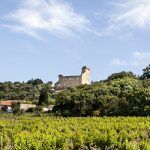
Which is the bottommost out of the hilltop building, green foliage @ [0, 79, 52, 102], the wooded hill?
the wooded hill

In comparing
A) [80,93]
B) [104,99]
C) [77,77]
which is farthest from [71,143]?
[77,77]

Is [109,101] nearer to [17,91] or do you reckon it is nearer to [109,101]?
[109,101]

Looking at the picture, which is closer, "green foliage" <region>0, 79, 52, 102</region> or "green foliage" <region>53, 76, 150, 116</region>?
"green foliage" <region>53, 76, 150, 116</region>

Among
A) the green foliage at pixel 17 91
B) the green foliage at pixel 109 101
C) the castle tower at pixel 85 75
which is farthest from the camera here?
the castle tower at pixel 85 75

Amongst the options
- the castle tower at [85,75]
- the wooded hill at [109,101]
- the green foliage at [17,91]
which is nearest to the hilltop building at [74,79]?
the castle tower at [85,75]

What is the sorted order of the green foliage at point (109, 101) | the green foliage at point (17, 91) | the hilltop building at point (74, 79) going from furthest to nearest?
the hilltop building at point (74, 79), the green foliage at point (17, 91), the green foliage at point (109, 101)

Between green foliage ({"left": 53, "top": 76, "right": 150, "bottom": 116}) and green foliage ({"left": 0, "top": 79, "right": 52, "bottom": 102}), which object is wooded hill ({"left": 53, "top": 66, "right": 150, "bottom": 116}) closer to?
green foliage ({"left": 53, "top": 76, "right": 150, "bottom": 116})

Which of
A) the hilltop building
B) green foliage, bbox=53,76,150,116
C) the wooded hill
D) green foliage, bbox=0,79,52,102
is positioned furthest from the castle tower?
green foliage, bbox=53,76,150,116

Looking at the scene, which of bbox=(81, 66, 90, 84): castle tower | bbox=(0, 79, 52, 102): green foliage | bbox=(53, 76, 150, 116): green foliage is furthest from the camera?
bbox=(81, 66, 90, 84): castle tower

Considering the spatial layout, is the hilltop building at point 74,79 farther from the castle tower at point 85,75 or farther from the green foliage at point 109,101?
the green foliage at point 109,101

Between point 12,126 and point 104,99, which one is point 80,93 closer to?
point 104,99

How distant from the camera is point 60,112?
190 feet

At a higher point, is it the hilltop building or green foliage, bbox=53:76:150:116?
the hilltop building

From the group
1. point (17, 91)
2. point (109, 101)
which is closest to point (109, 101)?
point (109, 101)
